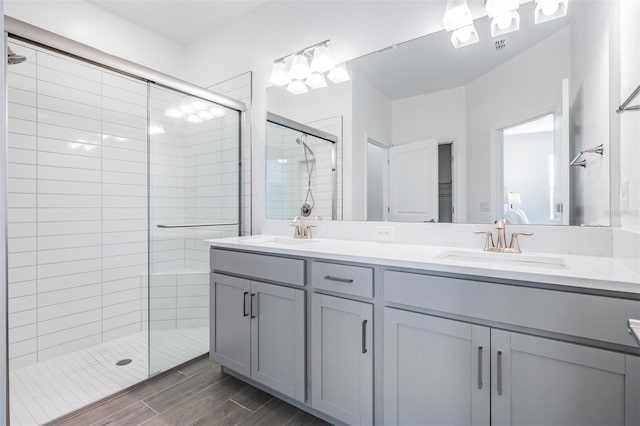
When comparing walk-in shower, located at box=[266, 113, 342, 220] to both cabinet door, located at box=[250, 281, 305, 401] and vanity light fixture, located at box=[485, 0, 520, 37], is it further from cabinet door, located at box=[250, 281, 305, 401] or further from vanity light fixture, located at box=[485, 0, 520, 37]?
vanity light fixture, located at box=[485, 0, 520, 37]

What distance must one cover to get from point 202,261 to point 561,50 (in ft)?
8.08

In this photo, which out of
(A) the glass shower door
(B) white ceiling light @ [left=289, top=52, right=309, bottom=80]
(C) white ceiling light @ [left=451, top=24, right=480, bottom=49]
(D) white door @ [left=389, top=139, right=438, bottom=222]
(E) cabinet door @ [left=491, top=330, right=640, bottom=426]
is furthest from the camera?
(B) white ceiling light @ [left=289, top=52, right=309, bottom=80]

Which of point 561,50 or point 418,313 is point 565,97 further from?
point 418,313

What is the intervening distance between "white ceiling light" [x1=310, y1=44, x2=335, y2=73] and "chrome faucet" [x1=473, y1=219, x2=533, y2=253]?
1427 millimetres

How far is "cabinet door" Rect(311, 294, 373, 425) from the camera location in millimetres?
1467

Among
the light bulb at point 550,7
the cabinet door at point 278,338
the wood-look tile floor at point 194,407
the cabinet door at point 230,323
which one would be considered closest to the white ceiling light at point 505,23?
the light bulb at point 550,7

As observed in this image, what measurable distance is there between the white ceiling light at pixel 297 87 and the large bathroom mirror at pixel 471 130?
35 millimetres

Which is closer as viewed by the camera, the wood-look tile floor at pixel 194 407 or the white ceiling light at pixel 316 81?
the wood-look tile floor at pixel 194 407

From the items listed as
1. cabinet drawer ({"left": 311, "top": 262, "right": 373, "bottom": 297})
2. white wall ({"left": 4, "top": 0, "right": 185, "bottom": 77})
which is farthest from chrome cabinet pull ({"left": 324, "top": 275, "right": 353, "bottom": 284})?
white wall ({"left": 4, "top": 0, "right": 185, "bottom": 77})

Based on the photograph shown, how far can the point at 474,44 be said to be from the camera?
5.81ft

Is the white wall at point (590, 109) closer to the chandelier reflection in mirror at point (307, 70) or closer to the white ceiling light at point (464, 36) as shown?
the white ceiling light at point (464, 36)

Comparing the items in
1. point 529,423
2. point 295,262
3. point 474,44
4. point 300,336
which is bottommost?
point 529,423

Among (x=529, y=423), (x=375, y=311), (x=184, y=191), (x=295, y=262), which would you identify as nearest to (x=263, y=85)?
(x=184, y=191)

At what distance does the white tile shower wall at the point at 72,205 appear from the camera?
91.1 inches
